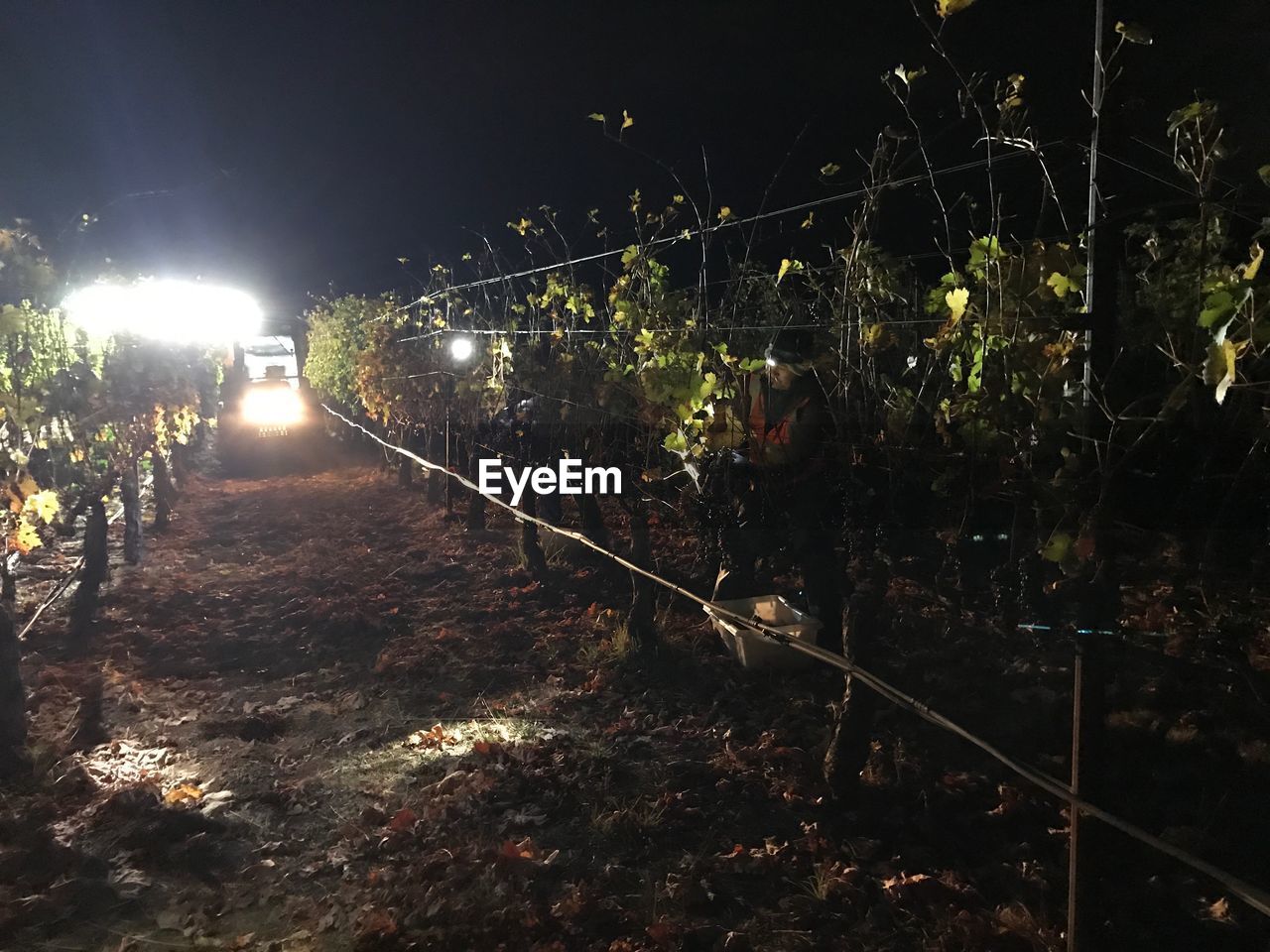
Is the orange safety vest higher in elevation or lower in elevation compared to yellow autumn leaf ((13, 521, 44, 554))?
higher

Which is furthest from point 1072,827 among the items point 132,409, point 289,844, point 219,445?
point 219,445

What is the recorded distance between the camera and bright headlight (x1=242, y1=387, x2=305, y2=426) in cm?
2451

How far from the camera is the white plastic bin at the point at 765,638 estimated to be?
536 cm

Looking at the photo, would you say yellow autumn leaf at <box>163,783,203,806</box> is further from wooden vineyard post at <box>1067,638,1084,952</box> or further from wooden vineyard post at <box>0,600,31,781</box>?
wooden vineyard post at <box>1067,638,1084,952</box>

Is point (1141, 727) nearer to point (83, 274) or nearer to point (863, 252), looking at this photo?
point (863, 252)

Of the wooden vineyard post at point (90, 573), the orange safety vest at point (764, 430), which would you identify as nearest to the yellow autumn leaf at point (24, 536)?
the wooden vineyard post at point (90, 573)

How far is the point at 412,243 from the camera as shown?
24.8 m

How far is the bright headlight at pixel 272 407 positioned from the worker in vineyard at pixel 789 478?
69.9 ft

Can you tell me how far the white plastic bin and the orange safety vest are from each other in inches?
46.0

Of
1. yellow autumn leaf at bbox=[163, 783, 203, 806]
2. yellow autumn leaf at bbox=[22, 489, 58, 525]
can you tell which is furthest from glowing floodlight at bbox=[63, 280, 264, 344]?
yellow autumn leaf at bbox=[163, 783, 203, 806]

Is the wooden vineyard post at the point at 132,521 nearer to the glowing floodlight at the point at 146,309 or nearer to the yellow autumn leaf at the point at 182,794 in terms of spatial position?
the glowing floodlight at the point at 146,309

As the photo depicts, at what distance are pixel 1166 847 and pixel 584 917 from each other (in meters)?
2.43

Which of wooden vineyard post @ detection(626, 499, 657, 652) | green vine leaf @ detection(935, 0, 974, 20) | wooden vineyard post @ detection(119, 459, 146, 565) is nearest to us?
green vine leaf @ detection(935, 0, 974, 20)

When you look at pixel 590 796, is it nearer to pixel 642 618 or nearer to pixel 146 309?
pixel 642 618
